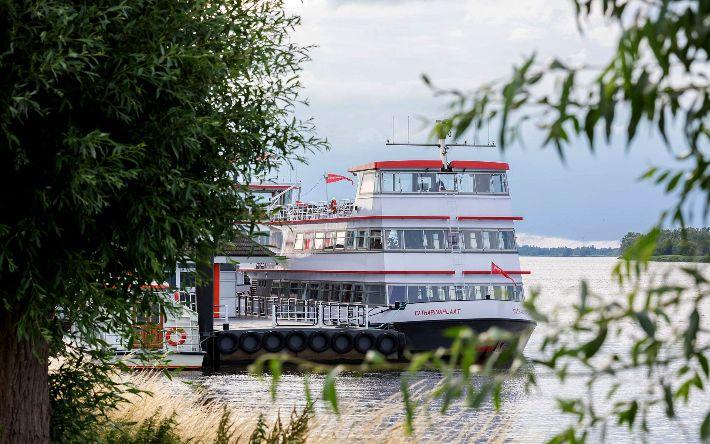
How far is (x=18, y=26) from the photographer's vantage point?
11625mm

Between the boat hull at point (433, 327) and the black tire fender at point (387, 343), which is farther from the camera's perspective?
the boat hull at point (433, 327)

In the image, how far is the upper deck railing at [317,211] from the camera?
2004 inches

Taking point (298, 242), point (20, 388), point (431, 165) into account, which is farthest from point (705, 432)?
point (298, 242)

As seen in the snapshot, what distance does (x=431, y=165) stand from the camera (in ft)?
156

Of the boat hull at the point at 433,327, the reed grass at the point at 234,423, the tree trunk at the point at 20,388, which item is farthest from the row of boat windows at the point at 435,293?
the tree trunk at the point at 20,388

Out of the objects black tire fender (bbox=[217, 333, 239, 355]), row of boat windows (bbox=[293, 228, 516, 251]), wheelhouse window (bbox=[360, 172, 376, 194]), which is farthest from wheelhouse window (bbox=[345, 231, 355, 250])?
black tire fender (bbox=[217, 333, 239, 355])

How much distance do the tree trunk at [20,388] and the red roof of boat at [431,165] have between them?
3456cm

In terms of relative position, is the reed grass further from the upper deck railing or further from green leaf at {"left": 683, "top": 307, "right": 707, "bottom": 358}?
the upper deck railing

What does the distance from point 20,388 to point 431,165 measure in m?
35.3

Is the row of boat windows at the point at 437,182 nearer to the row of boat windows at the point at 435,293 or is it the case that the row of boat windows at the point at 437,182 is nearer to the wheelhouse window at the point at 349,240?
the wheelhouse window at the point at 349,240

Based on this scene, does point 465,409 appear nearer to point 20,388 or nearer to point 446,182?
point 20,388

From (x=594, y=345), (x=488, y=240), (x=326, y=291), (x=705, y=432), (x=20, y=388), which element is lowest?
(x=20, y=388)

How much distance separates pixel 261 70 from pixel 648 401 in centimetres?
1084

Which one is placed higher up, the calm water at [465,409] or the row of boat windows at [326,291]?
the row of boat windows at [326,291]
